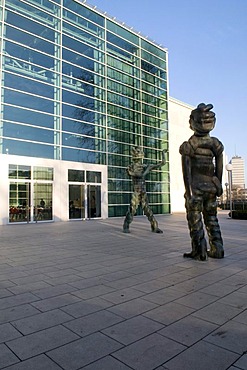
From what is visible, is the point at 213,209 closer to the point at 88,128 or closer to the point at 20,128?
the point at 20,128

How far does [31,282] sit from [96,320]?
194 cm

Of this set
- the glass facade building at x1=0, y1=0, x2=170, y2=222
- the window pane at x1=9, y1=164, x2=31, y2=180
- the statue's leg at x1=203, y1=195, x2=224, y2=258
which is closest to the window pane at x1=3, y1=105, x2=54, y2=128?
the glass facade building at x1=0, y1=0, x2=170, y2=222

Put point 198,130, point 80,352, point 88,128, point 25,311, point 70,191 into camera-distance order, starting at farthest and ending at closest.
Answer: point 88,128, point 70,191, point 198,130, point 25,311, point 80,352

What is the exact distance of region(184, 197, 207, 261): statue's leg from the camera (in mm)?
6309

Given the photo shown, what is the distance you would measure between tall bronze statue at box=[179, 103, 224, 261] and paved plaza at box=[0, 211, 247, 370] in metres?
0.46

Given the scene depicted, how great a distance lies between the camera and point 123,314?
334 cm

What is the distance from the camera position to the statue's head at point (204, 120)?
6297mm

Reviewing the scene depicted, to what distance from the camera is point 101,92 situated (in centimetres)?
2352

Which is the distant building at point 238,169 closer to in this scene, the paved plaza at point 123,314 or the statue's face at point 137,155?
the statue's face at point 137,155

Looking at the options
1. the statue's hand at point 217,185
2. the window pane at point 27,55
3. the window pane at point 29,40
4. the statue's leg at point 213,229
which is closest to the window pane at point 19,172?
the window pane at point 27,55

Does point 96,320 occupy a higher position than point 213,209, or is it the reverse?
point 213,209

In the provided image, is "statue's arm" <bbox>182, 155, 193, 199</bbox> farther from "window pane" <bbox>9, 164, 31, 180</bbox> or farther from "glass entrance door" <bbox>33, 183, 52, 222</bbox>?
"glass entrance door" <bbox>33, 183, 52, 222</bbox>

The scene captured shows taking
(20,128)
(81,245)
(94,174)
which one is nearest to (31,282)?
(81,245)

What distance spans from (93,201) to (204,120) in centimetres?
1655
